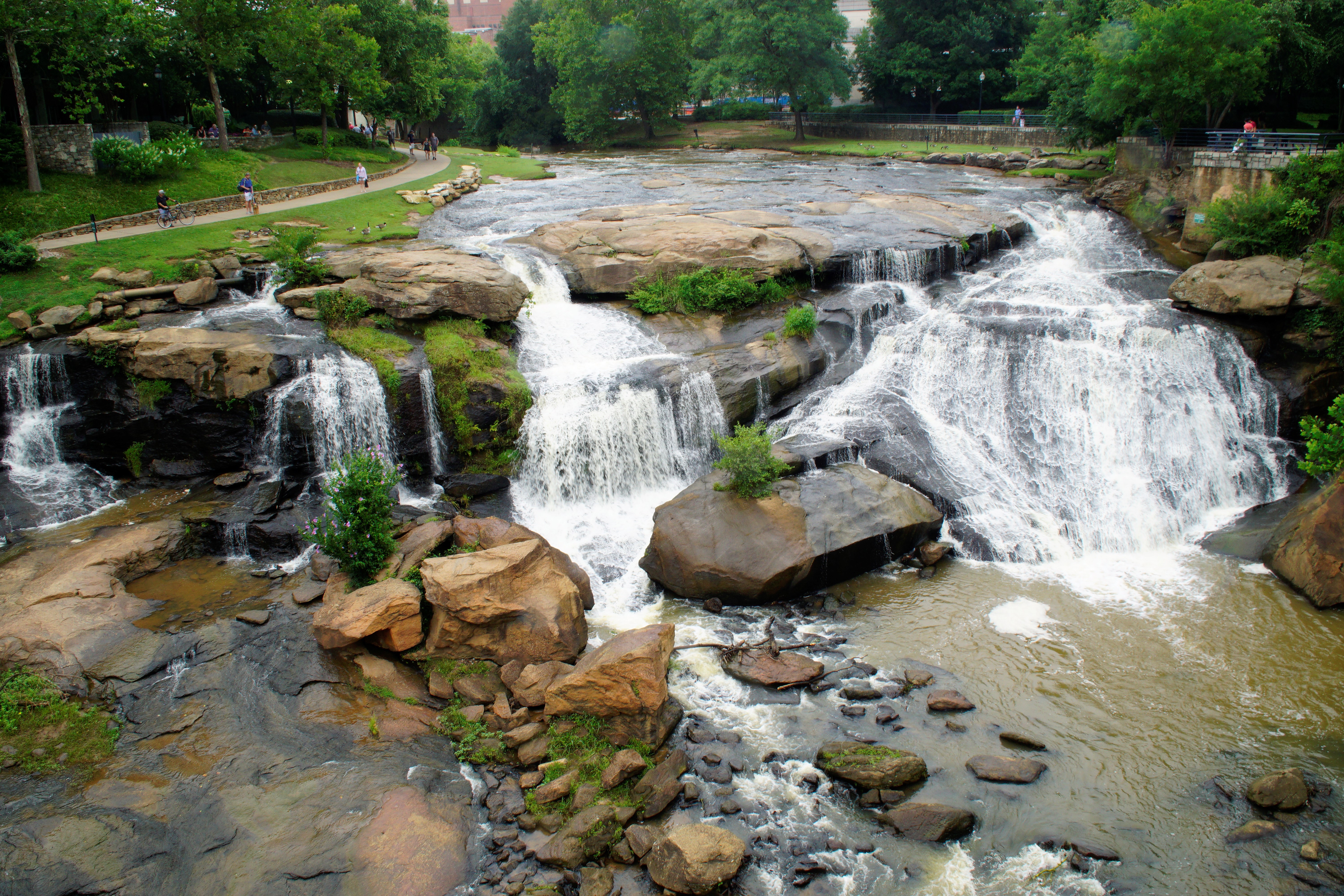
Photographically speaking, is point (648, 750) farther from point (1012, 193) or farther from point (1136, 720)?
point (1012, 193)

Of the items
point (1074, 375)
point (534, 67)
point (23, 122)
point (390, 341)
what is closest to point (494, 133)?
point (534, 67)

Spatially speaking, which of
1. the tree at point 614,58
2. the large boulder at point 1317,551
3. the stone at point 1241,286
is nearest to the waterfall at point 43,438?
the large boulder at point 1317,551

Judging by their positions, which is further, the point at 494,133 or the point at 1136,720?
the point at 494,133

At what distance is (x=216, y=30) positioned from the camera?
31.5m

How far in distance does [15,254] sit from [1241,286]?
27961mm

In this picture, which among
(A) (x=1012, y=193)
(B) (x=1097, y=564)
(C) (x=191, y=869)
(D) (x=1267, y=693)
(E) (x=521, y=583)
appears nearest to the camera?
(C) (x=191, y=869)

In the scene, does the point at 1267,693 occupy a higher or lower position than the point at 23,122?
lower

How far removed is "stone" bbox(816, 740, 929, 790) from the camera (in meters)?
8.97

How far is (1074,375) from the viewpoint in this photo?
16953 millimetres

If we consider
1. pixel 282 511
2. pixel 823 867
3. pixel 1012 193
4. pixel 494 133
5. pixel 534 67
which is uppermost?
pixel 534 67

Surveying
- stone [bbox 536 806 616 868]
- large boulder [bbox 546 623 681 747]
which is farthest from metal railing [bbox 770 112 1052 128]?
stone [bbox 536 806 616 868]

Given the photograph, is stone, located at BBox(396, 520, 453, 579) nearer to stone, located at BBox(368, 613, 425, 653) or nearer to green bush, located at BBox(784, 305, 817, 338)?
stone, located at BBox(368, 613, 425, 653)

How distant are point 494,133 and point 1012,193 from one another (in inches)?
1857

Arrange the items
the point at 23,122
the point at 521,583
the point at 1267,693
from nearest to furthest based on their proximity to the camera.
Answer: the point at 1267,693, the point at 521,583, the point at 23,122
